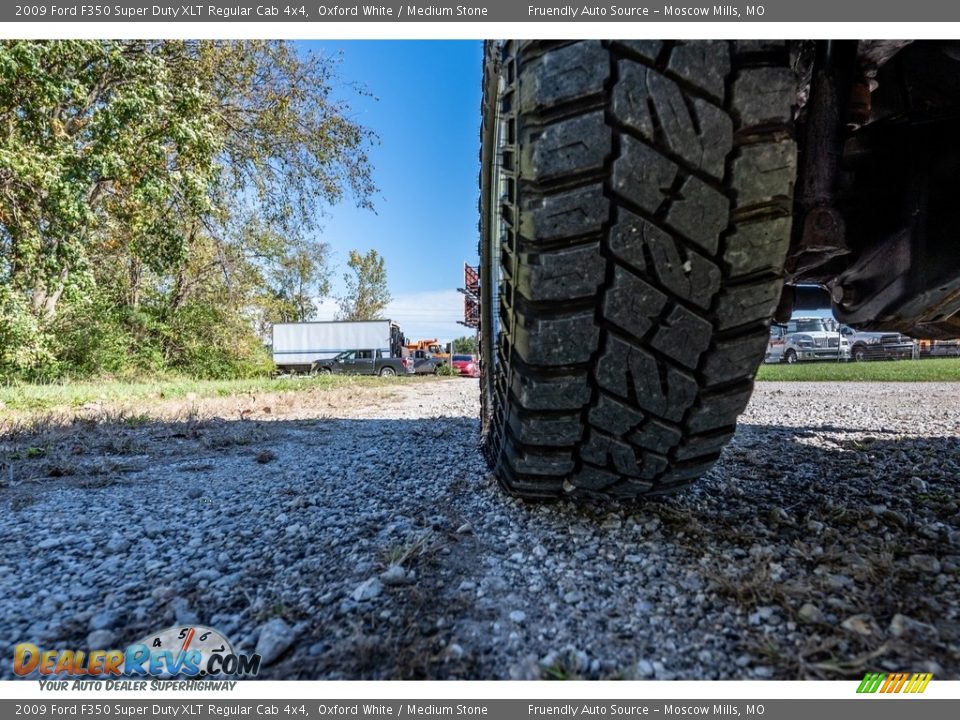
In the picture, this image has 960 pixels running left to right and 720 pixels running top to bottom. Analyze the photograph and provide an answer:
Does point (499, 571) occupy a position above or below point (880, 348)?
below

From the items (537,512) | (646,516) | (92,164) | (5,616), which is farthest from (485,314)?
(92,164)

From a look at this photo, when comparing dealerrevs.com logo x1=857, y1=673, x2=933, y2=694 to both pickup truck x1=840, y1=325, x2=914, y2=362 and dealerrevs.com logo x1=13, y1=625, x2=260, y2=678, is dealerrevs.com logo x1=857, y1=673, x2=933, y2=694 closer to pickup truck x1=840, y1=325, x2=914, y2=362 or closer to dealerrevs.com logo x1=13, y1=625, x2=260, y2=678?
dealerrevs.com logo x1=13, y1=625, x2=260, y2=678

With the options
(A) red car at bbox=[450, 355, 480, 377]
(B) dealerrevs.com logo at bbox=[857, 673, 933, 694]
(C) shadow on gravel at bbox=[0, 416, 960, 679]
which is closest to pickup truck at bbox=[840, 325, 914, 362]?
(A) red car at bbox=[450, 355, 480, 377]

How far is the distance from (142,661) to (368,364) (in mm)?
18102

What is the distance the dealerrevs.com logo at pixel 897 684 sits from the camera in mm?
691

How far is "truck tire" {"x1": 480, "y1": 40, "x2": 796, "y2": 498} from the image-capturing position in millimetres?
829

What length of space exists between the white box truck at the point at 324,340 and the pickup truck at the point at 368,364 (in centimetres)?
191

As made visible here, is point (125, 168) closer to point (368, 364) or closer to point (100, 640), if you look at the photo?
point (100, 640)

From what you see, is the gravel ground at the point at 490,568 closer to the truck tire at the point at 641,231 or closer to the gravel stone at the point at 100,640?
the gravel stone at the point at 100,640

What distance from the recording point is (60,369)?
8.88 meters

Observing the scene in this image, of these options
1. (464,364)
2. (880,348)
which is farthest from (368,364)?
(880,348)

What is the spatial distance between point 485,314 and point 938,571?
4.32 feet

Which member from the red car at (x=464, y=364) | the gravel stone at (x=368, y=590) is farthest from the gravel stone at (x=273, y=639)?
the red car at (x=464, y=364)

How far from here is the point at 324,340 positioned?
21719mm
